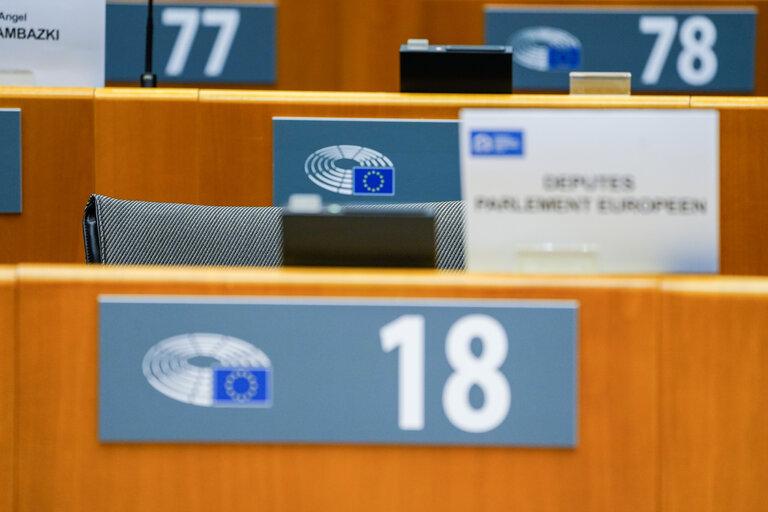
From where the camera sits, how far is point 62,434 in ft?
3.37

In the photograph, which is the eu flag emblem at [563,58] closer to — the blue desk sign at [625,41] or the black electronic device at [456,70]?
the blue desk sign at [625,41]

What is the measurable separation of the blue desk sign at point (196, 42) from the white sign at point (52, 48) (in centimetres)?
201

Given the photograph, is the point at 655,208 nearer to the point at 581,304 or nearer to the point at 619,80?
the point at 581,304

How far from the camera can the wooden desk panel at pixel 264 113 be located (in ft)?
8.05

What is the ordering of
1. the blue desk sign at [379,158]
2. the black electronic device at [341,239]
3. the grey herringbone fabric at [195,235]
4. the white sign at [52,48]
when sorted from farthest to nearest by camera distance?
1. the white sign at [52,48]
2. the blue desk sign at [379,158]
3. the grey herringbone fabric at [195,235]
4. the black electronic device at [341,239]

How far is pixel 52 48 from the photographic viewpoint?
2.65 meters

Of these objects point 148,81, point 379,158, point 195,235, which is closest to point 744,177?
point 379,158

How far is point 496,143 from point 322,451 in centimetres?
34

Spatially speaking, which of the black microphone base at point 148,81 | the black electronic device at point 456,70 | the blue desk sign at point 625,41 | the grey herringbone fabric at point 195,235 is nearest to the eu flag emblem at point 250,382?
the grey herringbone fabric at point 195,235

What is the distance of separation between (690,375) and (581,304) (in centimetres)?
12

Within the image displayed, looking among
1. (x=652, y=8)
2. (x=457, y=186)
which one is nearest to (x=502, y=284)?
(x=457, y=186)

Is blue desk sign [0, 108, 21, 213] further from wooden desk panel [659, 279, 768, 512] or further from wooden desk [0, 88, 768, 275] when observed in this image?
wooden desk panel [659, 279, 768, 512]

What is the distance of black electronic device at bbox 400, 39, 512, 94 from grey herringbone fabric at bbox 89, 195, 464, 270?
71 centimetres

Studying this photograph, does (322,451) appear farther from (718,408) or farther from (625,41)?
(625,41)
